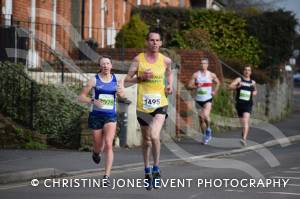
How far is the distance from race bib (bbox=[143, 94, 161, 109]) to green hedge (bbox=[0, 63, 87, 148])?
653 centimetres

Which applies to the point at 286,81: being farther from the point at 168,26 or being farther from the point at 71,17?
the point at 71,17

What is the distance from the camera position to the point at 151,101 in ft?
38.1

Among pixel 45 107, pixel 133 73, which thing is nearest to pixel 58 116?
pixel 45 107

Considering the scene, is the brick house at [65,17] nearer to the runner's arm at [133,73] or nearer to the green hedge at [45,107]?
the green hedge at [45,107]

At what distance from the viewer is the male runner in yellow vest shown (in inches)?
457

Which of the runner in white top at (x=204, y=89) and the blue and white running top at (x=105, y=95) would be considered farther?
the runner in white top at (x=204, y=89)

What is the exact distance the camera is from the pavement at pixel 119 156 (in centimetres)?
1375

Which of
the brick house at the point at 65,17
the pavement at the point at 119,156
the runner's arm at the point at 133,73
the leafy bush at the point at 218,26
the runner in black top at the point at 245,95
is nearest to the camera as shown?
the runner's arm at the point at 133,73

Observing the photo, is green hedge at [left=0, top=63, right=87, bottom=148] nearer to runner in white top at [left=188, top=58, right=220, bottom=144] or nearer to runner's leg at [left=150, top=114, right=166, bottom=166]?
runner in white top at [left=188, top=58, right=220, bottom=144]

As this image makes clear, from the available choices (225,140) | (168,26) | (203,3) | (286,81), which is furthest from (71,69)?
(203,3)

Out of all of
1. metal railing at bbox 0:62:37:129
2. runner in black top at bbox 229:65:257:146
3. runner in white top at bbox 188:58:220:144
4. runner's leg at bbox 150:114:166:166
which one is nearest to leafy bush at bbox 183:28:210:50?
runner in black top at bbox 229:65:257:146

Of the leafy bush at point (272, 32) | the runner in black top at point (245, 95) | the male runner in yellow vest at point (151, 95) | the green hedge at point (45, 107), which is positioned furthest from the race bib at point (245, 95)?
the leafy bush at point (272, 32)

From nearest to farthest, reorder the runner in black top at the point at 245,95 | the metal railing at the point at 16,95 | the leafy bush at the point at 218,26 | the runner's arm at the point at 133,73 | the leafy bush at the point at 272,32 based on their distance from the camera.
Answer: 1. the runner's arm at the point at 133,73
2. the metal railing at the point at 16,95
3. the runner in black top at the point at 245,95
4. the leafy bush at the point at 218,26
5. the leafy bush at the point at 272,32

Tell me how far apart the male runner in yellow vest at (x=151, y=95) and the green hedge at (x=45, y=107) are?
6462 millimetres
